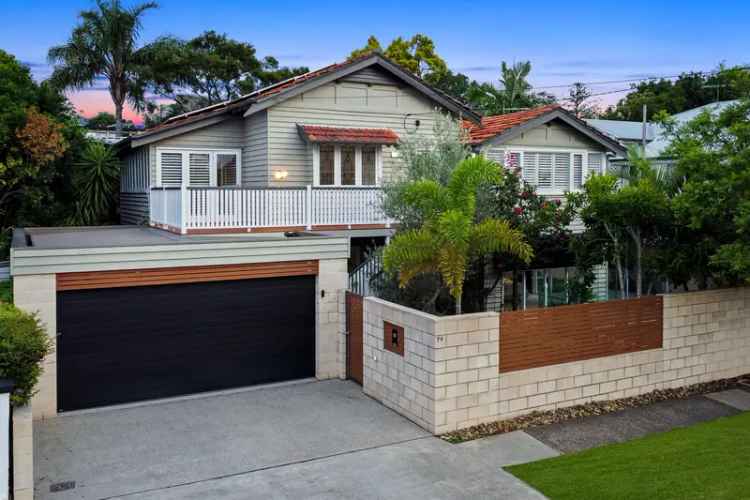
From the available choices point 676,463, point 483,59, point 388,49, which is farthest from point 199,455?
point 483,59

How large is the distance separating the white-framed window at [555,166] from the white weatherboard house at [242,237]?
42 mm

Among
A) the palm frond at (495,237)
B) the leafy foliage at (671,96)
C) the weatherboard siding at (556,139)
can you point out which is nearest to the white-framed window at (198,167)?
the weatherboard siding at (556,139)

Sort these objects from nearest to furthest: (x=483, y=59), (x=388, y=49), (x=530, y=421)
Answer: (x=530, y=421), (x=388, y=49), (x=483, y=59)

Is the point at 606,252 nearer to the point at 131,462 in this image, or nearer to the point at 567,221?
the point at 567,221

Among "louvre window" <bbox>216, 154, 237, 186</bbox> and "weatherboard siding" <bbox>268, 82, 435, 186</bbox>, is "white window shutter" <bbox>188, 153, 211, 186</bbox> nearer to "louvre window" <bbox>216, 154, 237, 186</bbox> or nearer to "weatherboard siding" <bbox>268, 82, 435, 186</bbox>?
"louvre window" <bbox>216, 154, 237, 186</bbox>

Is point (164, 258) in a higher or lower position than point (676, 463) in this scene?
higher

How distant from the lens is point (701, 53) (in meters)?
35.7

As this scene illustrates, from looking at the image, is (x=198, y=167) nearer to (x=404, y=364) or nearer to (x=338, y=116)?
(x=338, y=116)

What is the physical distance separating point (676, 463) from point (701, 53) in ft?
107

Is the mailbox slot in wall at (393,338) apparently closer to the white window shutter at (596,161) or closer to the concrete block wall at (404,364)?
the concrete block wall at (404,364)

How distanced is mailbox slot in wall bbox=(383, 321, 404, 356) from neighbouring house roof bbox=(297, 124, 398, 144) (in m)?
7.38

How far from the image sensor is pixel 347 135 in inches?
706

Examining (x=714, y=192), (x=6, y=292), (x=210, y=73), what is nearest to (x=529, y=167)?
(x=714, y=192)

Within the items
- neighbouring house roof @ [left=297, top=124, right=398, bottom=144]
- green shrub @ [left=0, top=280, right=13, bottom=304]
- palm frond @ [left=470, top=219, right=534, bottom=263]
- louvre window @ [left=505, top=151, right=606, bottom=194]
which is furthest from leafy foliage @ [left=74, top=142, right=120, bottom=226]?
palm frond @ [left=470, top=219, right=534, bottom=263]
